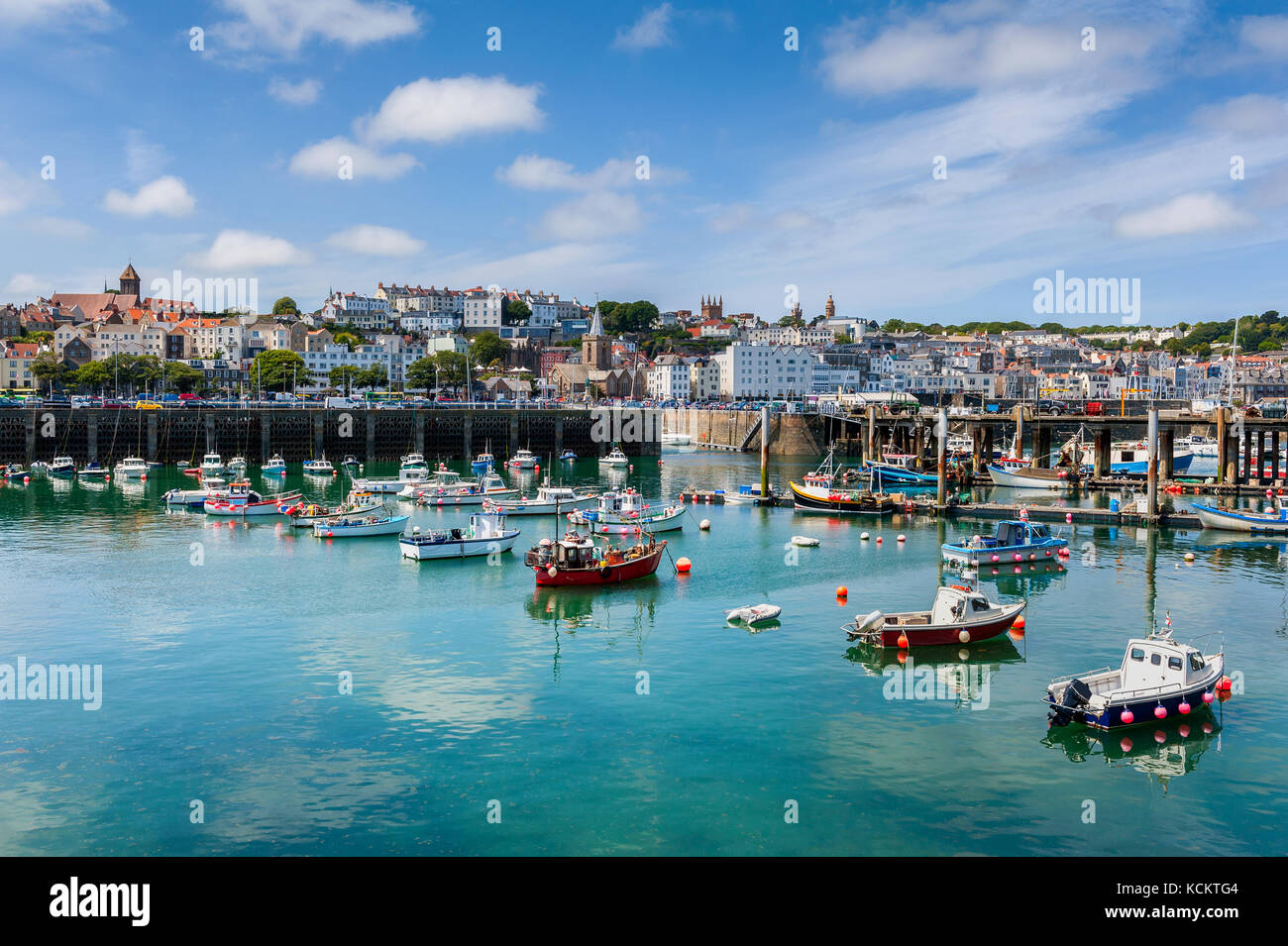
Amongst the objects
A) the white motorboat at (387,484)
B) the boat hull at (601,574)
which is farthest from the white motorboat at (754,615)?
the white motorboat at (387,484)

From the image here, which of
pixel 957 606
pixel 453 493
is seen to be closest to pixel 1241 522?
pixel 957 606

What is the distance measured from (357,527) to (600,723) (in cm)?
3531

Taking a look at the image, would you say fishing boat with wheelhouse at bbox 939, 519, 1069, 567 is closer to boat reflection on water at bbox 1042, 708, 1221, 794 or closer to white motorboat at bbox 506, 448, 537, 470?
boat reflection on water at bbox 1042, 708, 1221, 794

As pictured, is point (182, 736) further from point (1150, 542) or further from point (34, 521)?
point (1150, 542)

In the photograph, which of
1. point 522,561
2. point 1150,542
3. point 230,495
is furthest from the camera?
point 230,495

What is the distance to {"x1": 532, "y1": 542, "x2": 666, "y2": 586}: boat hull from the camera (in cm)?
4178

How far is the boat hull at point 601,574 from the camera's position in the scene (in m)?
41.8

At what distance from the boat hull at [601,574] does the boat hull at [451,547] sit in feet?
25.7

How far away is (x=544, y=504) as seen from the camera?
219ft

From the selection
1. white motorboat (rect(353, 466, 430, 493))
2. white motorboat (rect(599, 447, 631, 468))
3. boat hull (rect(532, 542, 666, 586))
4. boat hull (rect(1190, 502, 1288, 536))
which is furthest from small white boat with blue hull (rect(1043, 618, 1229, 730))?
white motorboat (rect(599, 447, 631, 468))

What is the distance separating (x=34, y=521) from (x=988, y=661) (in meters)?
57.8

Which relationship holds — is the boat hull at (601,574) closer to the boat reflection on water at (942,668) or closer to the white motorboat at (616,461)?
the boat reflection on water at (942,668)
